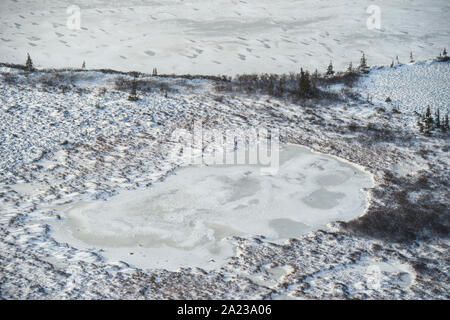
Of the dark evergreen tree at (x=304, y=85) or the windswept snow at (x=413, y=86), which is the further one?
the dark evergreen tree at (x=304, y=85)

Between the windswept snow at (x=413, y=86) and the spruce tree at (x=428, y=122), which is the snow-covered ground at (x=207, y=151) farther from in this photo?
the spruce tree at (x=428, y=122)

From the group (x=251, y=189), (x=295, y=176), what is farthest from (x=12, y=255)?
(x=295, y=176)

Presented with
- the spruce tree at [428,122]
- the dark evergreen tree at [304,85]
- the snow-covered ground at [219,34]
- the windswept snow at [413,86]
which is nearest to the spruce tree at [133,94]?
the snow-covered ground at [219,34]

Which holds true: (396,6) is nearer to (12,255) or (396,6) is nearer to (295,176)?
(295,176)

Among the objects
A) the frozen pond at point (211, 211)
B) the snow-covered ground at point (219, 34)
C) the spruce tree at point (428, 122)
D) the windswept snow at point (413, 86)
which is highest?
the snow-covered ground at point (219, 34)

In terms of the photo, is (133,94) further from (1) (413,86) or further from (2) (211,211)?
(1) (413,86)

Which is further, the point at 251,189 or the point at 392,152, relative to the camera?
the point at 392,152

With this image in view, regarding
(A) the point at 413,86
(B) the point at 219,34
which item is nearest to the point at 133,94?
(A) the point at 413,86
